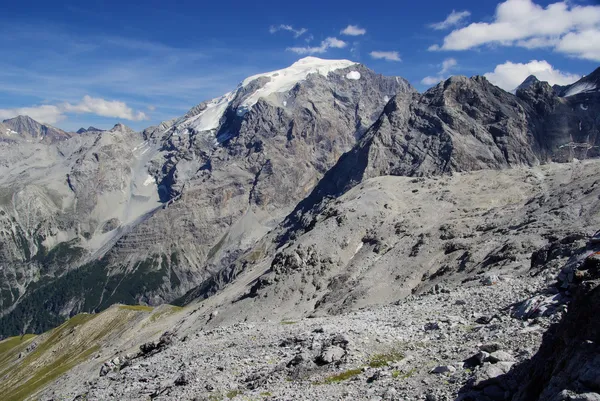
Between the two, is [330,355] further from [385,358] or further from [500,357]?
[500,357]

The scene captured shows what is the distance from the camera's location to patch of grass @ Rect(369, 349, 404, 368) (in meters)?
30.2

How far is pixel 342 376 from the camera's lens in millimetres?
30219

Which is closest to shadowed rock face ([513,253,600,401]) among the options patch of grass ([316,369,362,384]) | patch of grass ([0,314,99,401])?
patch of grass ([316,369,362,384])

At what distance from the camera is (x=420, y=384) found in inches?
959

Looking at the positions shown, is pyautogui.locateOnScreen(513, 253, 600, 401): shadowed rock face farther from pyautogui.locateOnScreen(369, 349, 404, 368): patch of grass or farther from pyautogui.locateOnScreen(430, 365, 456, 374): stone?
pyautogui.locateOnScreen(369, 349, 404, 368): patch of grass

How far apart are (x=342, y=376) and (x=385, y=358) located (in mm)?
3013

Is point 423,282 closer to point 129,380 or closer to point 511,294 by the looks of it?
point 511,294

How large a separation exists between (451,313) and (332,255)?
71879 millimetres

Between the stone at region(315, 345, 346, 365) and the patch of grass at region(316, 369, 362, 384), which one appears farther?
the stone at region(315, 345, 346, 365)

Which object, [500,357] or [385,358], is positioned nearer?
[500,357]

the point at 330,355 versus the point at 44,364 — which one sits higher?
the point at 330,355

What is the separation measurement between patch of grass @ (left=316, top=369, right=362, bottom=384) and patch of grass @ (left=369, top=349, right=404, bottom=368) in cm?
112

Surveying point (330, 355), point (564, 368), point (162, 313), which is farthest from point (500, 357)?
point (162, 313)

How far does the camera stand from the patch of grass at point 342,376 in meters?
29.7
